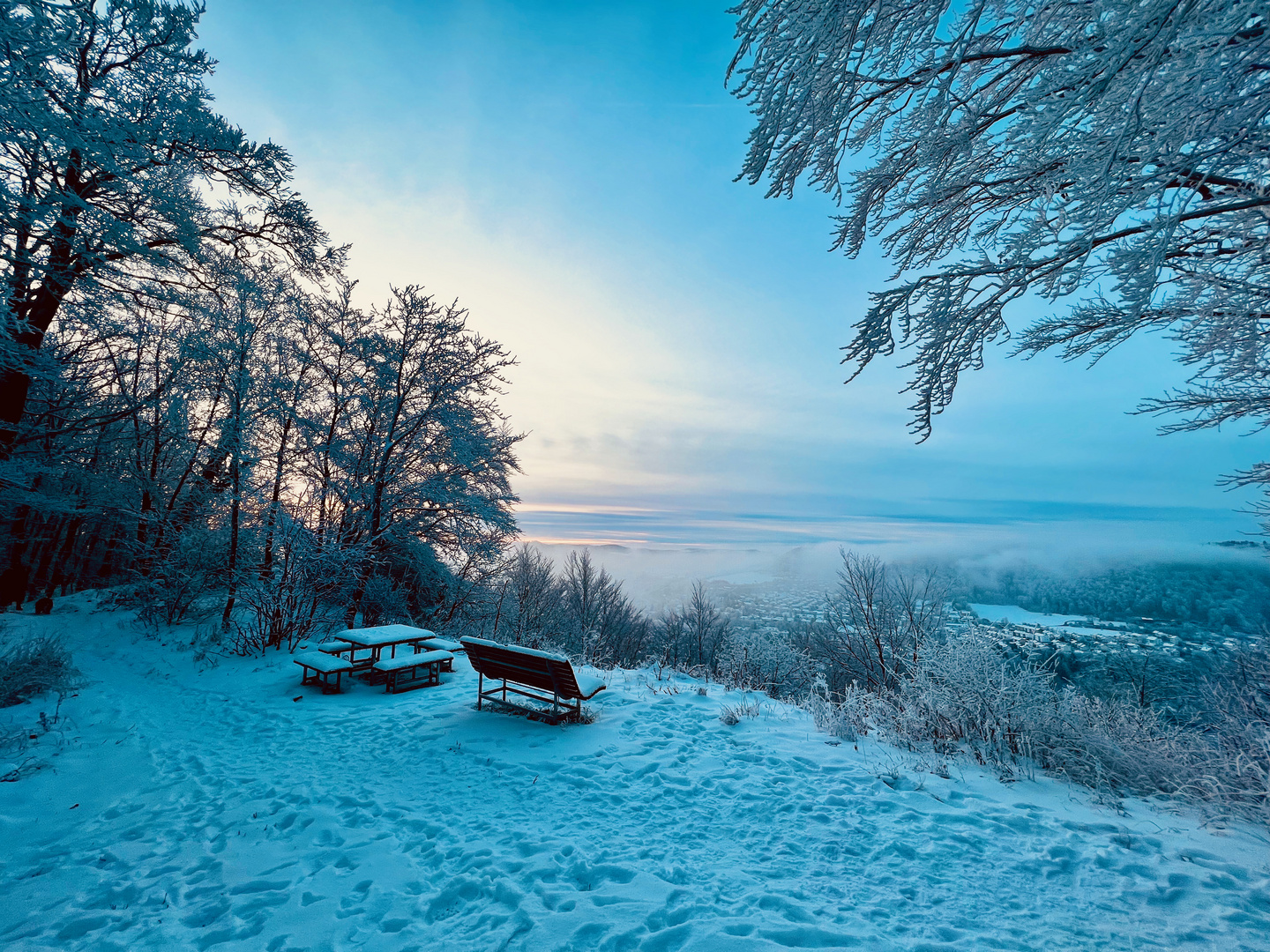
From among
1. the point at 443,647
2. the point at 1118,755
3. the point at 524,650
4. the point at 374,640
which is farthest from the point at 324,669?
the point at 1118,755

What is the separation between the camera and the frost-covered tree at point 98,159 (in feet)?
14.8

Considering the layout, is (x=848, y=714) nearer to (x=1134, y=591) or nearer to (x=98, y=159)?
(x=98, y=159)

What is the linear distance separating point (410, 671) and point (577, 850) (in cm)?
588

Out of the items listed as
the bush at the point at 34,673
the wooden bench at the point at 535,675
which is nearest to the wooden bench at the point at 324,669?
the wooden bench at the point at 535,675

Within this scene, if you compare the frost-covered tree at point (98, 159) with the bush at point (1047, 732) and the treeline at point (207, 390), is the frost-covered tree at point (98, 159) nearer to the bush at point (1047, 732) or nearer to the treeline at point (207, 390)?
the treeline at point (207, 390)

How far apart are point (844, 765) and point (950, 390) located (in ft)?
12.4

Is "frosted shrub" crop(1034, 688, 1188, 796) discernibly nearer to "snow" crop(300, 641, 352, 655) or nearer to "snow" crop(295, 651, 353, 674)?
"snow" crop(295, 651, 353, 674)

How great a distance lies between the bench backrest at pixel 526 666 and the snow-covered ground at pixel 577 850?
0.57 metres

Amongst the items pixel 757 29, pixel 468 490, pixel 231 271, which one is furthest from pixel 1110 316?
pixel 231 271

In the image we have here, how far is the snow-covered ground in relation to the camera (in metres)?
2.76

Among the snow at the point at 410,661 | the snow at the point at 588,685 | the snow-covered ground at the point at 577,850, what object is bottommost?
the snow-covered ground at the point at 577,850

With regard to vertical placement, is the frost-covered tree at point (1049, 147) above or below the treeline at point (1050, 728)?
above

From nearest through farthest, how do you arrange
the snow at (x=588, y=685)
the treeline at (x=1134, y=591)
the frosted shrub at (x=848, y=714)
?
1. the frosted shrub at (x=848, y=714)
2. the snow at (x=588, y=685)
3. the treeline at (x=1134, y=591)

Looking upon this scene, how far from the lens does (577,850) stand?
353 centimetres
